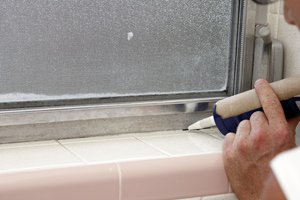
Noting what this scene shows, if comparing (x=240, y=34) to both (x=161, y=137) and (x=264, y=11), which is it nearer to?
(x=264, y=11)

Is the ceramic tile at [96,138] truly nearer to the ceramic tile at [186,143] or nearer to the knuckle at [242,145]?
the ceramic tile at [186,143]

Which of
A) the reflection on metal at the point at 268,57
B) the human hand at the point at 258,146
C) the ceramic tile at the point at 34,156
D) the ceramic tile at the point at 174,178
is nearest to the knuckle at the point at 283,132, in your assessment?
the human hand at the point at 258,146

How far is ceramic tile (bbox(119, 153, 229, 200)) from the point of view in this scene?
2.11 feet

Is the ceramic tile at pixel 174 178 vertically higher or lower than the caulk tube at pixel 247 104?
lower

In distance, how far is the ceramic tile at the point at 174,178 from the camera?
642 mm

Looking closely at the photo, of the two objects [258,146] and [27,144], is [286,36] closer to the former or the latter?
[258,146]

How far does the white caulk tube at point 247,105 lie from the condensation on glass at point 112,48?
0.14m

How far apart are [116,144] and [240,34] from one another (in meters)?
0.35

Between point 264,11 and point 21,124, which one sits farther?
point 264,11

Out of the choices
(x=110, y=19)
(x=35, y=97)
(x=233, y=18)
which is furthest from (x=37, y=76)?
(x=233, y=18)

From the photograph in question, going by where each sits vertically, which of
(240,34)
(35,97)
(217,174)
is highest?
(240,34)

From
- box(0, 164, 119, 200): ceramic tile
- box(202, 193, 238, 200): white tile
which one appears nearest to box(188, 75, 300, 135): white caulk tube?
box(202, 193, 238, 200): white tile

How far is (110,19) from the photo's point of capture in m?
0.79

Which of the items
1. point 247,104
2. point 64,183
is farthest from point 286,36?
point 64,183
